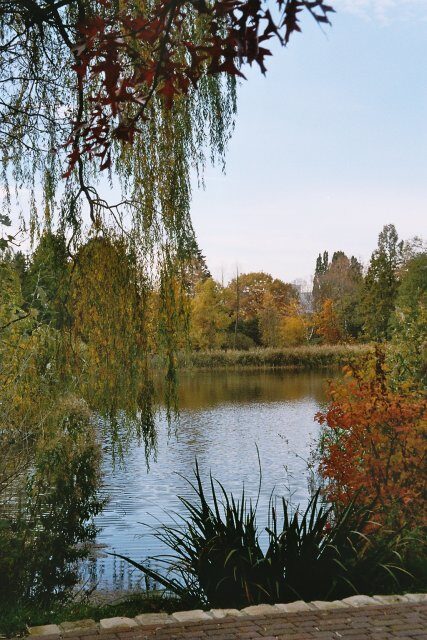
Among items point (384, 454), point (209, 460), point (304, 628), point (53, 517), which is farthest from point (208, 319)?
point (304, 628)

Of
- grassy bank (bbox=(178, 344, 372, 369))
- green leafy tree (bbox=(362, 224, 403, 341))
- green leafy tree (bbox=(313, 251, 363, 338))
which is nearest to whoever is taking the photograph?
grassy bank (bbox=(178, 344, 372, 369))

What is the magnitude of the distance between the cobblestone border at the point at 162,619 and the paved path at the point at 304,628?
0.17ft

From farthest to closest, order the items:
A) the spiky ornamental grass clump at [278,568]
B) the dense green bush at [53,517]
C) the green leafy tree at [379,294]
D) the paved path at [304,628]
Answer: the green leafy tree at [379,294]
the dense green bush at [53,517]
the spiky ornamental grass clump at [278,568]
the paved path at [304,628]

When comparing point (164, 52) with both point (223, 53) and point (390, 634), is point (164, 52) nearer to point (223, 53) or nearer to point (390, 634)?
point (223, 53)

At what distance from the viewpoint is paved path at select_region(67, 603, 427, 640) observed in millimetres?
4145

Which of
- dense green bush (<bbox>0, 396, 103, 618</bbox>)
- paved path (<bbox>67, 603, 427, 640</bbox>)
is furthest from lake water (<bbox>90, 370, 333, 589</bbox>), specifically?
paved path (<bbox>67, 603, 427, 640</bbox>)

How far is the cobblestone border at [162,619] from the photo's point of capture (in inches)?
169

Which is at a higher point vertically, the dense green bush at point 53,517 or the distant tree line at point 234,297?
the distant tree line at point 234,297

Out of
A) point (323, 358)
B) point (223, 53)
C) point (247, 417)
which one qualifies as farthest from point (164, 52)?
point (323, 358)

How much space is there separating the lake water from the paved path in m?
1.80

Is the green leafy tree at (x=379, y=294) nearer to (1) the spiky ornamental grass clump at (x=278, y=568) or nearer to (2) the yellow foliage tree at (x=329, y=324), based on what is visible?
(2) the yellow foliage tree at (x=329, y=324)

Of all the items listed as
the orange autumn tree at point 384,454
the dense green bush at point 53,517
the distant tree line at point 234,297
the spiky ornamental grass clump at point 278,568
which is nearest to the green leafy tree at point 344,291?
the distant tree line at point 234,297

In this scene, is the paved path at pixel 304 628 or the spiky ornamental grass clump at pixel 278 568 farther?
the spiky ornamental grass clump at pixel 278 568

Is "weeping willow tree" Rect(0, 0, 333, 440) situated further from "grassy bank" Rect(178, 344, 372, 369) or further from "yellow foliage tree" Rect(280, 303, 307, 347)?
"yellow foliage tree" Rect(280, 303, 307, 347)
